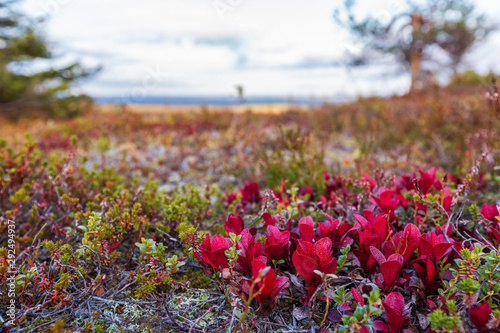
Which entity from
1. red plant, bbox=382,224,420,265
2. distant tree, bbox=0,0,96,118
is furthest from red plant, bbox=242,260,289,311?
distant tree, bbox=0,0,96,118

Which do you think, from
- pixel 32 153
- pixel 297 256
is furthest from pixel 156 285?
pixel 32 153

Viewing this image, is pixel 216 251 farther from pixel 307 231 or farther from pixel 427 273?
pixel 427 273

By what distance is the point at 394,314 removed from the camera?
1483mm

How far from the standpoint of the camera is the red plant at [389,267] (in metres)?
1.64

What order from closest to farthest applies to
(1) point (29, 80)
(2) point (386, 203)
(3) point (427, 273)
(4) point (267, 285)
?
(4) point (267, 285) < (3) point (427, 273) < (2) point (386, 203) < (1) point (29, 80)

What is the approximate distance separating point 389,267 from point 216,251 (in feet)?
2.97

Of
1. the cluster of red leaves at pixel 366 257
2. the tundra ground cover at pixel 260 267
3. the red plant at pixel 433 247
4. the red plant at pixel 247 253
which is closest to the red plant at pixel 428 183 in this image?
the tundra ground cover at pixel 260 267

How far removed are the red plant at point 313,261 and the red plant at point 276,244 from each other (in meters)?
0.14

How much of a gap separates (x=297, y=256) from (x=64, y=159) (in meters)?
2.30

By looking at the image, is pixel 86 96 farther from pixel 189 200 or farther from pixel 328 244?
pixel 328 244

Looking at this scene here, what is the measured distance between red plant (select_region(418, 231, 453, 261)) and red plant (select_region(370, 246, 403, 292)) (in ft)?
0.59

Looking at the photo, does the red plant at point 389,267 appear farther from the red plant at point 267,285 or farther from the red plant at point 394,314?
the red plant at point 267,285

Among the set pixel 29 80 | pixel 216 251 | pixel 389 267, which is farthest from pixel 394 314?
pixel 29 80

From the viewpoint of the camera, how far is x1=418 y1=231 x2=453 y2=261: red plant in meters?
1.73
